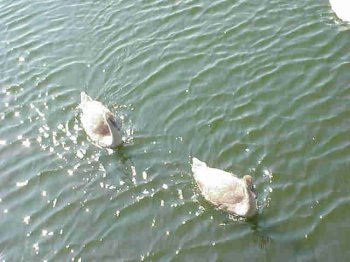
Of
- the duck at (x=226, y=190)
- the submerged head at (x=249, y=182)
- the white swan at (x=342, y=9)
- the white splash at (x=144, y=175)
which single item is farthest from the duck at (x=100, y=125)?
the white swan at (x=342, y=9)

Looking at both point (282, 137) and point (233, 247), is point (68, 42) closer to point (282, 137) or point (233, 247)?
point (282, 137)

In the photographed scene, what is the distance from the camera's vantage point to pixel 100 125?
1514 centimetres

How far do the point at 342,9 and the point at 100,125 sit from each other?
856cm

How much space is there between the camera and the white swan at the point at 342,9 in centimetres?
1711

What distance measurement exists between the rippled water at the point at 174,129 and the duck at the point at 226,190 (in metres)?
0.28

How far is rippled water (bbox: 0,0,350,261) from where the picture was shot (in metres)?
12.6

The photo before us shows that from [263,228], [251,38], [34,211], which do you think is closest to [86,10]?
[251,38]

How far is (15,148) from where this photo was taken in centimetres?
1550

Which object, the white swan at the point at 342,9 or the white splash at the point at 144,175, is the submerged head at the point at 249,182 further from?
the white swan at the point at 342,9

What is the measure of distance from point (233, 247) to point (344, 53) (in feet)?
24.5

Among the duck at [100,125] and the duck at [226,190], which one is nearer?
the duck at [226,190]

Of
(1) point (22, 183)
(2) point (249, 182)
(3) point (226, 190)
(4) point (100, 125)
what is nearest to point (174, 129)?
(4) point (100, 125)

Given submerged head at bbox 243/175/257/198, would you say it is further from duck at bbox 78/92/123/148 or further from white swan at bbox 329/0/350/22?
white swan at bbox 329/0/350/22

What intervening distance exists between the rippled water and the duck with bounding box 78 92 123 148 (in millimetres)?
298
